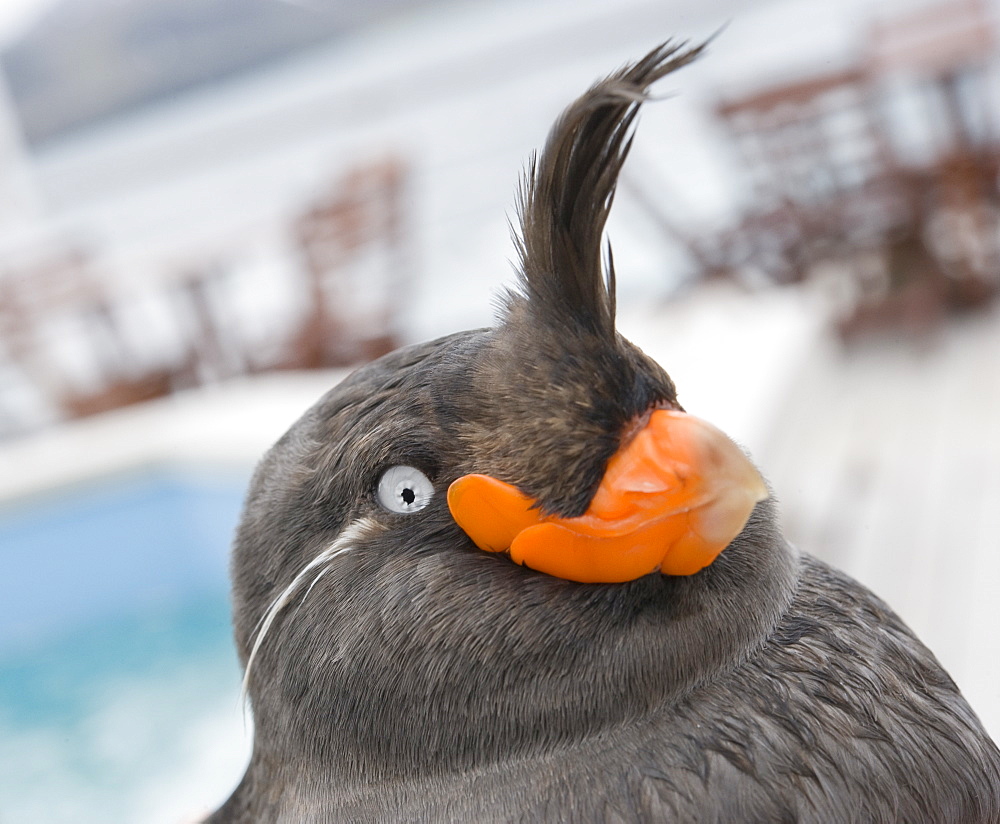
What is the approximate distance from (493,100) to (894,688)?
7.38m

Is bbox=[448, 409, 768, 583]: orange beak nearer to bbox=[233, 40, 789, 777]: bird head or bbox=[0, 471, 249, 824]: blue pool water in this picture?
bbox=[233, 40, 789, 777]: bird head

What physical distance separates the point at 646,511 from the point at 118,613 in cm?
319

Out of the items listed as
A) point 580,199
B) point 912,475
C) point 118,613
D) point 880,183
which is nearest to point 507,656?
point 580,199

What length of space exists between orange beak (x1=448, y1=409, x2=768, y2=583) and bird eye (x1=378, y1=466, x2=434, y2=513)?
41mm

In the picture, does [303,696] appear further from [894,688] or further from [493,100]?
[493,100]

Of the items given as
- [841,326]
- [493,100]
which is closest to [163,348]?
[841,326]

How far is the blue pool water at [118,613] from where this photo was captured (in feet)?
10.8

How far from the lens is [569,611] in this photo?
0.67 metres

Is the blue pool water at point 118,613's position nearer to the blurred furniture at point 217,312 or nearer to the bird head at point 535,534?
the blurred furniture at point 217,312

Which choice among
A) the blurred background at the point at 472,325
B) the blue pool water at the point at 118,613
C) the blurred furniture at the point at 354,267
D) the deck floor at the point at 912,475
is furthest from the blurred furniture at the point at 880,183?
the blue pool water at the point at 118,613

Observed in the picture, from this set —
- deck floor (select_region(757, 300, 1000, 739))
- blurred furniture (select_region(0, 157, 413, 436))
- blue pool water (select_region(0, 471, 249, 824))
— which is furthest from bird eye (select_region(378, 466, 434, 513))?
blurred furniture (select_region(0, 157, 413, 436))

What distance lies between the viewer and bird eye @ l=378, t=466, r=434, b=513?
708 mm

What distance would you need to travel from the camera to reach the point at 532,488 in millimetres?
666

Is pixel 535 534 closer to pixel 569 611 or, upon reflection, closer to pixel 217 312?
pixel 569 611
